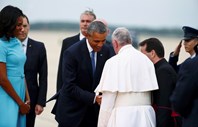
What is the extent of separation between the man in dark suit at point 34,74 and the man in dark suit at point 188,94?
7.27 ft

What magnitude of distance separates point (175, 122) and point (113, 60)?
849mm

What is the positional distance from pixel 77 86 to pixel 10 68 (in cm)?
79

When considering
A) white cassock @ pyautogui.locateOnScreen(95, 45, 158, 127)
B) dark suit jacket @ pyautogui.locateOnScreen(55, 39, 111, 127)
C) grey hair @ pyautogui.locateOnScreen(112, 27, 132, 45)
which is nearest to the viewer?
white cassock @ pyautogui.locateOnScreen(95, 45, 158, 127)

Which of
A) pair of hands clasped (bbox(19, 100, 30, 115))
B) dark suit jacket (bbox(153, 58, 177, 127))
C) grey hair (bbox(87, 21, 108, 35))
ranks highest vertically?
grey hair (bbox(87, 21, 108, 35))

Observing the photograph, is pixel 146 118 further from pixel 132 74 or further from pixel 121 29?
pixel 121 29

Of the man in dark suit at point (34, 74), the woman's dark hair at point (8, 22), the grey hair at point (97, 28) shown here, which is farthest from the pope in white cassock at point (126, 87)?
the man in dark suit at point (34, 74)

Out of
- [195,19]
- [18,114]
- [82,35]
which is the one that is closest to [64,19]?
[195,19]

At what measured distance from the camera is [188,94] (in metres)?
4.79

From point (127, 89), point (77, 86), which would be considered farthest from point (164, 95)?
point (77, 86)

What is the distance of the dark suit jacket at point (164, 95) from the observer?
5531 millimetres

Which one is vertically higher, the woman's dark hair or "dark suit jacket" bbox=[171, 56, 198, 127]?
the woman's dark hair

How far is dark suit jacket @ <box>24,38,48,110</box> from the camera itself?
669 centimetres

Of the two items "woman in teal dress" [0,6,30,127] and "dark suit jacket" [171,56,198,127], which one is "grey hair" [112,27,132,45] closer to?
"dark suit jacket" [171,56,198,127]

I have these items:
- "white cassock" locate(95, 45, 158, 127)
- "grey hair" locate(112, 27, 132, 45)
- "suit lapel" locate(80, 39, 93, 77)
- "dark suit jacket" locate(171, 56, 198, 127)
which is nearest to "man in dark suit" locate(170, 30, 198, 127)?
"dark suit jacket" locate(171, 56, 198, 127)
